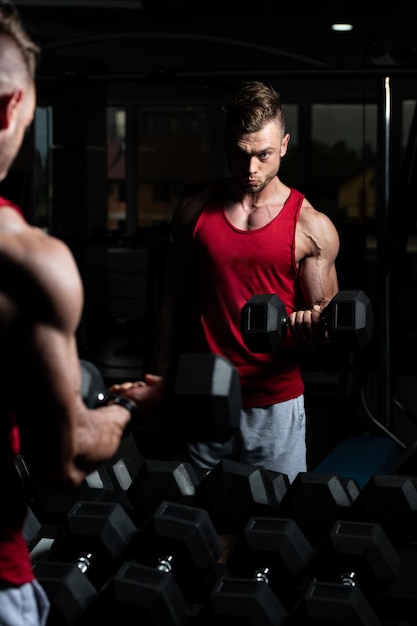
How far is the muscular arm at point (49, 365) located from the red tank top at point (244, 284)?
144cm

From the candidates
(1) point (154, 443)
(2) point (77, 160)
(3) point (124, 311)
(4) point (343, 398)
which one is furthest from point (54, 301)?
(3) point (124, 311)

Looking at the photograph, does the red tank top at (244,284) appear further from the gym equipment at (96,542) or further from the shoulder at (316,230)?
the gym equipment at (96,542)

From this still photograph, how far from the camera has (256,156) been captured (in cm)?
269

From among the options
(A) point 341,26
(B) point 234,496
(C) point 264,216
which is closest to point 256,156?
(C) point 264,216

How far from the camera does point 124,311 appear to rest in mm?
7598

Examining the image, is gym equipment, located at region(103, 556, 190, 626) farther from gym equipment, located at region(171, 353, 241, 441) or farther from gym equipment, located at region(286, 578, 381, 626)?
gym equipment, located at region(171, 353, 241, 441)

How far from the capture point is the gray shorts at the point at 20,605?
1.31 metres

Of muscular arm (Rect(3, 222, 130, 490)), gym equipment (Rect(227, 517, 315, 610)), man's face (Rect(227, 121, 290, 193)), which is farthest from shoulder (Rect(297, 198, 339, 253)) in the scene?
muscular arm (Rect(3, 222, 130, 490))

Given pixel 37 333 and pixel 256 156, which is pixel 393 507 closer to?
pixel 256 156

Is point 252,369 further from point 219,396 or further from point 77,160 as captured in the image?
point 77,160

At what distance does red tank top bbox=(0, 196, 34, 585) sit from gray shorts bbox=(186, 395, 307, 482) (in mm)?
1399

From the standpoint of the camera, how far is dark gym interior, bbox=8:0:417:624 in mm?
6492

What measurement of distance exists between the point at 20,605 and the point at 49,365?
341mm

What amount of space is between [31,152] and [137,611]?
4.83 meters
